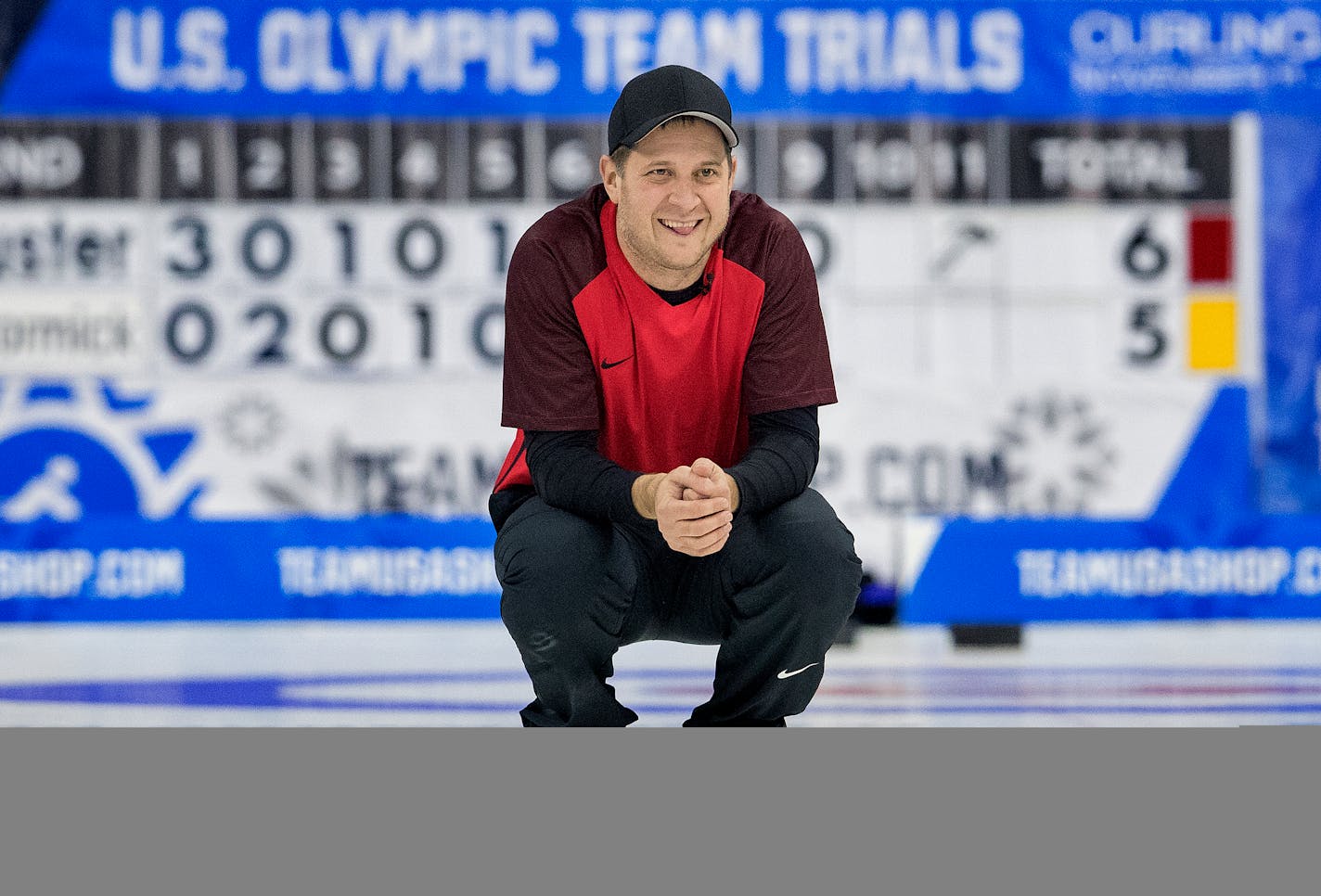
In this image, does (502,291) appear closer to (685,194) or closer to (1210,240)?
(1210,240)

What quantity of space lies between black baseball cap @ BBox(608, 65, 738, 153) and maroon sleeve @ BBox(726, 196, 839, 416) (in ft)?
0.52

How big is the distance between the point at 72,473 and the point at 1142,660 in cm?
289

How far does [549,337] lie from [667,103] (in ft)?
1.05

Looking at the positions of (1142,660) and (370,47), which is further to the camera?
(370,47)

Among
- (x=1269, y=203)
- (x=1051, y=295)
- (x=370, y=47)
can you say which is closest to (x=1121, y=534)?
(x=1051, y=295)

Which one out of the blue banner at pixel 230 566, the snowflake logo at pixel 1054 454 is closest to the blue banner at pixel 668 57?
the snowflake logo at pixel 1054 454

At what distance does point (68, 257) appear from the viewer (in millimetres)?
4422

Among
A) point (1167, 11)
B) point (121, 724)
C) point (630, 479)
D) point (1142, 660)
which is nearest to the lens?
point (630, 479)

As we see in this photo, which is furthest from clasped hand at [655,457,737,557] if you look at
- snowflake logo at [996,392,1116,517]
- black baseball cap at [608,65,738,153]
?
snowflake logo at [996,392,1116,517]

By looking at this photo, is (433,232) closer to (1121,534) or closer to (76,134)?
(76,134)

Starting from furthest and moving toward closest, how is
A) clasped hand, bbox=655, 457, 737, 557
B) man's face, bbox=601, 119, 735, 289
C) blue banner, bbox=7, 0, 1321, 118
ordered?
blue banner, bbox=7, 0, 1321, 118 → man's face, bbox=601, 119, 735, 289 → clasped hand, bbox=655, 457, 737, 557

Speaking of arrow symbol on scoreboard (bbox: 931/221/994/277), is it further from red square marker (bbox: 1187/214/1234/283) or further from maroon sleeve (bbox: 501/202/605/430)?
maroon sleeve (bbox: 501/202/605/430)

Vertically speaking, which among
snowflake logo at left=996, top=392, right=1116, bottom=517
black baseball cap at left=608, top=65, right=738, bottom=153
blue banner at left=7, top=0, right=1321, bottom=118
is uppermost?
blue banner at left=7, top=0, right=1321, bottom=118

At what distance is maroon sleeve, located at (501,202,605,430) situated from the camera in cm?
192
